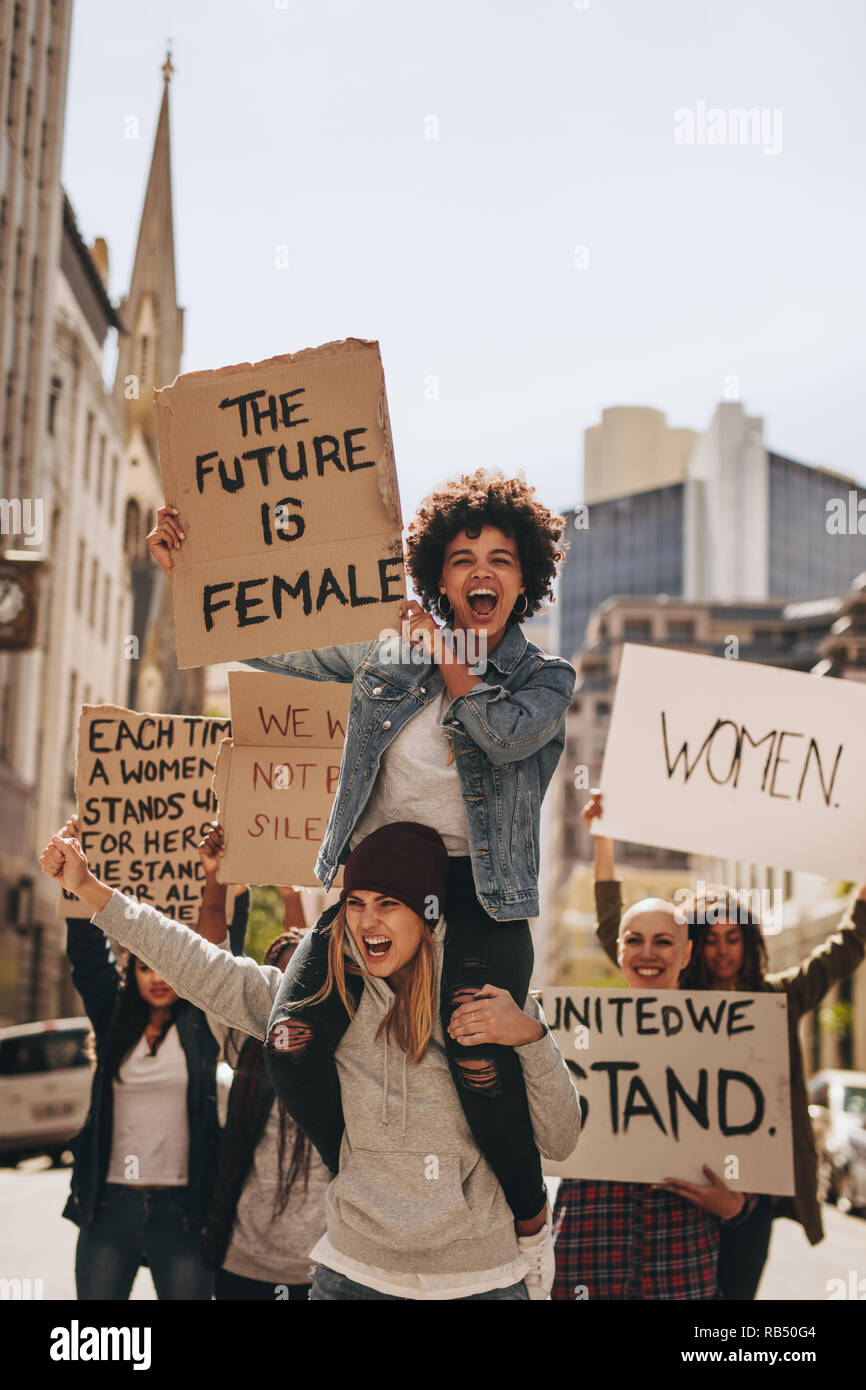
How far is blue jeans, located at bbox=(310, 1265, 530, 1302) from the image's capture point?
11.0 ft

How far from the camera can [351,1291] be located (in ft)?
11.1

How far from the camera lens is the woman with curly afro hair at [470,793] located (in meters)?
3.35

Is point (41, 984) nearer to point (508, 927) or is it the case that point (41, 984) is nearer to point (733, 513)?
point (508, 927)

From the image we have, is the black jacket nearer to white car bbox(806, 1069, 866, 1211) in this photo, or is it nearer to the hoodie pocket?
the hoodie pocket

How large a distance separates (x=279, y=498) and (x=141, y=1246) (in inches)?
94.7

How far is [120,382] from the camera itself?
1997 inches

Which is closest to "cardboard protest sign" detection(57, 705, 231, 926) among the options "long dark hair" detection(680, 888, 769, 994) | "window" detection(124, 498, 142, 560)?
"long dark hair" detection(680, 888, 769, 994)

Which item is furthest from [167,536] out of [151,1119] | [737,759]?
[737,759]

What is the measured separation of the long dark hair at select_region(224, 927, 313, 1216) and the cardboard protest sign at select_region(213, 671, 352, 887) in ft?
0.85

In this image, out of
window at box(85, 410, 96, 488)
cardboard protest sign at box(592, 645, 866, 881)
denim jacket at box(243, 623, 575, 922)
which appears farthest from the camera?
window at box(85, 410, 96, 488)

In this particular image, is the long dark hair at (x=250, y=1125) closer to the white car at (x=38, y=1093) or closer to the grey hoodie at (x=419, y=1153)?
the grey hoodie at (x=419, y=1153)

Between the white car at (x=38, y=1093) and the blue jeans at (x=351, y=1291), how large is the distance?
14120 mm

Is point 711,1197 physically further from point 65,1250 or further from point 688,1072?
point 65,1250

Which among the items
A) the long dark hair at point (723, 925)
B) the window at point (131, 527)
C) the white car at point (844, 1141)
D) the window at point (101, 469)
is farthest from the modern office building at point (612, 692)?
the long dark hair at point (723, 925)
